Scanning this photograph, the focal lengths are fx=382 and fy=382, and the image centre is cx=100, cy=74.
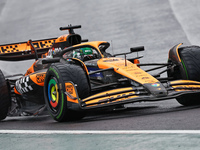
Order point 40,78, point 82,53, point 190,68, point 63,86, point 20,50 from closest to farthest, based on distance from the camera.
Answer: point 63,86 → point 190,68 → point 40,78 → point 82,53 → point 20,50

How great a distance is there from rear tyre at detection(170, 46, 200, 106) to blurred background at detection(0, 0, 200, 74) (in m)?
10.7

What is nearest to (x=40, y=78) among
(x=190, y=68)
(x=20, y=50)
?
(x=20, y=50)

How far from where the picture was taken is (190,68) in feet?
21.5

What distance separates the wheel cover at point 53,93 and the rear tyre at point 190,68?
219cm

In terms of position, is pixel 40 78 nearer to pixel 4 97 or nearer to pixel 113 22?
pixel 4 97

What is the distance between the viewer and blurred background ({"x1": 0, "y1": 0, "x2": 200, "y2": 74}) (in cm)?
2098

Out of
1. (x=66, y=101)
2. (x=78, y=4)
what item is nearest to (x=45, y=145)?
(x=66, y=101)

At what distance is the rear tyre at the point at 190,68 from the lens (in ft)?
21.4

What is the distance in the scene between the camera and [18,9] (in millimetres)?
33062

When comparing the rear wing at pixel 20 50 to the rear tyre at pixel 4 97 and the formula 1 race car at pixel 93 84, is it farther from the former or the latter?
the rear tyre at pixel 4 97

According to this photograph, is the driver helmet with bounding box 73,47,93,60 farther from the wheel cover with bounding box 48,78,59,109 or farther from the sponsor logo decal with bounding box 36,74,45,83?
the wheel cover with bounding box 48,78,59,109

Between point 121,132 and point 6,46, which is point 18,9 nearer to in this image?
point 6,46

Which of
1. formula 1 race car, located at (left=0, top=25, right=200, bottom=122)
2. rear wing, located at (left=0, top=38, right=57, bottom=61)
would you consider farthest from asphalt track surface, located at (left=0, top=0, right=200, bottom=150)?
formula 1 race car, located at (left=0, top=25, right=200, bottom=122)

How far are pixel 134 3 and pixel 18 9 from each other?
36.2 ft
